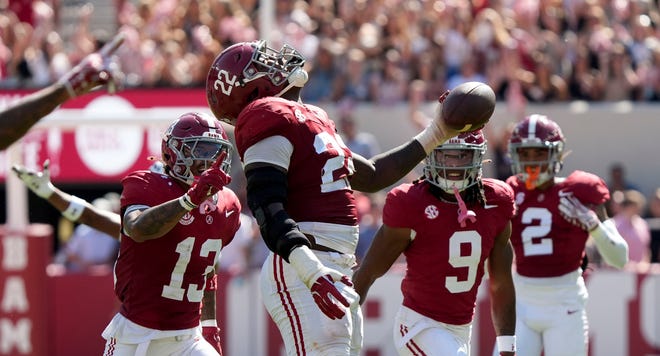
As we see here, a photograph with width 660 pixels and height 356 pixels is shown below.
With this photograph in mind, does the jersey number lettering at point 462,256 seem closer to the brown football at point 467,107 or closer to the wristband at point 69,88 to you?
the brown football at point 467,107

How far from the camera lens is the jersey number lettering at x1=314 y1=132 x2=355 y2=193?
505cm

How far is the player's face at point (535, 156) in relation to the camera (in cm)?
716

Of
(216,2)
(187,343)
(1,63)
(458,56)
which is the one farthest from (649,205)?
(187,343)

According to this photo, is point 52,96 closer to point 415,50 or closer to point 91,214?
point 91,214

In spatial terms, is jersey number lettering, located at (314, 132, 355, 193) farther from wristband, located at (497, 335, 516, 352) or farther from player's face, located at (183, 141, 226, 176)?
wristband, located at (497, 335, 516, 352)

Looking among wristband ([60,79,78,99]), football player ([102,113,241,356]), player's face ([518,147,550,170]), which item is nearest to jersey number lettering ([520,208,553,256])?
player's face ([518,147,550,170])

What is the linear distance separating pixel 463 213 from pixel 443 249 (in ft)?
0.64

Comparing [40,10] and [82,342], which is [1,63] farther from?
[82,342]

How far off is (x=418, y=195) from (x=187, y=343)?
1278 mm

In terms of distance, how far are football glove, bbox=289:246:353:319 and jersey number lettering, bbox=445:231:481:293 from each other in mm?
1351

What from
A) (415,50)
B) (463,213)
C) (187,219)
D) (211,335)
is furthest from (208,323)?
(415,50)

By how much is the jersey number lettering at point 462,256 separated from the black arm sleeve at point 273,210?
132cm

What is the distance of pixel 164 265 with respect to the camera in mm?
5668

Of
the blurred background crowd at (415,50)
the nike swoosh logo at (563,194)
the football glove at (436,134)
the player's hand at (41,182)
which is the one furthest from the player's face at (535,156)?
the blurred background crowd at (415,50)
